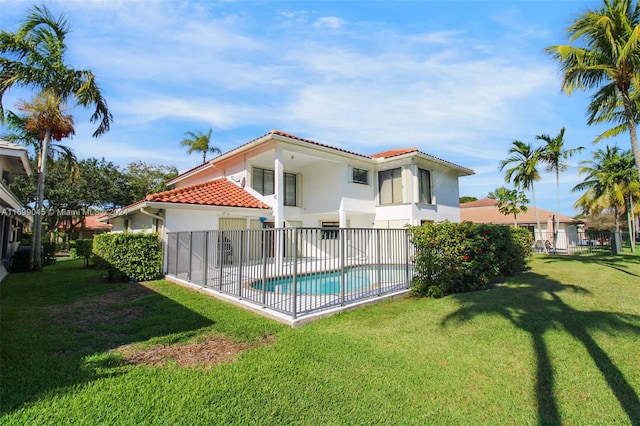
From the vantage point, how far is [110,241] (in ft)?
38.5

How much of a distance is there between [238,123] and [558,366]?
1837 centimetres

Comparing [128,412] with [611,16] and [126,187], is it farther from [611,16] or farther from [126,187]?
[126,187]

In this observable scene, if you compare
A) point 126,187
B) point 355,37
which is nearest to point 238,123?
point 355,37

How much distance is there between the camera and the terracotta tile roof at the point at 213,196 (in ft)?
42.7

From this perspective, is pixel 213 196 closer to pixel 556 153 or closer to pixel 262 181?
pixel 262 181

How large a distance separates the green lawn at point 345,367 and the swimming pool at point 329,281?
0.80 metres

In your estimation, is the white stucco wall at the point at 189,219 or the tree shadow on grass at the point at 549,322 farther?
the white stucco wall at the point at 189,219

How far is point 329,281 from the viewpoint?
8.16 metres

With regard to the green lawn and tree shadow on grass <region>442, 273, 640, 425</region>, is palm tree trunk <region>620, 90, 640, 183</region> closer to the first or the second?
tree shadow on grass <region>442, 273, 640, 425</region>

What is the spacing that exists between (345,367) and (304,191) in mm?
15256

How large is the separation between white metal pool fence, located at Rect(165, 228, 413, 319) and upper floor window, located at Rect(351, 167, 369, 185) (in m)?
9.01

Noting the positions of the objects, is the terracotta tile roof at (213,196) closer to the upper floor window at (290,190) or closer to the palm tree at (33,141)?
the upper floor window at (290,190)

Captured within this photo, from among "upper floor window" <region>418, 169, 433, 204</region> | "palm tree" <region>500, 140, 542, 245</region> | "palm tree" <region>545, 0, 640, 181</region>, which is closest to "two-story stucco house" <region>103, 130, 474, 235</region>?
"upper floor window" <region>418, 169, 433, 204</region>

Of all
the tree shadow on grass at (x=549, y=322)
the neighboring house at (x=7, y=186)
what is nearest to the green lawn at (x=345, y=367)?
the tree shadow on grass at (x=549, y=322)
